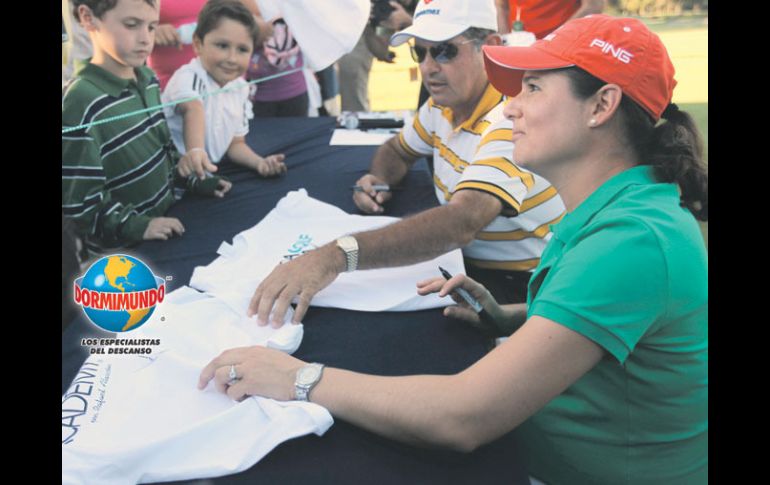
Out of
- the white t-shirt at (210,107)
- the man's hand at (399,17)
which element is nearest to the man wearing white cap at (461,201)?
the white t-shirt at (210,107)

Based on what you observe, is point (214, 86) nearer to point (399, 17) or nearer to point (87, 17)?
point (87, 17)

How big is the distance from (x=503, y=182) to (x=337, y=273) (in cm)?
45

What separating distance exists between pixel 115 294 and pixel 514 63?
0.67 metres

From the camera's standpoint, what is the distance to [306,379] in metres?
0.81

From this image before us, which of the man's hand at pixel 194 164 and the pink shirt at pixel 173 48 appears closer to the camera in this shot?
the man's hand at pixel 194 164

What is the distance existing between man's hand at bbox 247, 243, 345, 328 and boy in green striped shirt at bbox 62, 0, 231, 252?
50cm

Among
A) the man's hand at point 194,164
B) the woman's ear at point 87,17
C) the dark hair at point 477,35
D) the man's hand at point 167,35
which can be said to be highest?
the woman's ear at point 87,17

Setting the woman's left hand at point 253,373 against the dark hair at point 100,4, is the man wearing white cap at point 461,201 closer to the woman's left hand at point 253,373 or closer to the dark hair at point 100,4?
the woman's left hand at point 253,373

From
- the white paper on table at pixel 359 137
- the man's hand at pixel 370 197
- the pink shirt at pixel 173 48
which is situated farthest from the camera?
the white paper on table at pixel 359 137

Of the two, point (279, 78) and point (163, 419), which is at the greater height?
point (279, 78)

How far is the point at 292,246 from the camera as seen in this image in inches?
52.1

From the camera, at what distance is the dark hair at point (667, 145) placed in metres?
0.84

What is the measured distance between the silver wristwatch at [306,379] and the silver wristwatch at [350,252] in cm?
38

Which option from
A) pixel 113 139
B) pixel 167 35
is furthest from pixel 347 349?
pixel 167 35
